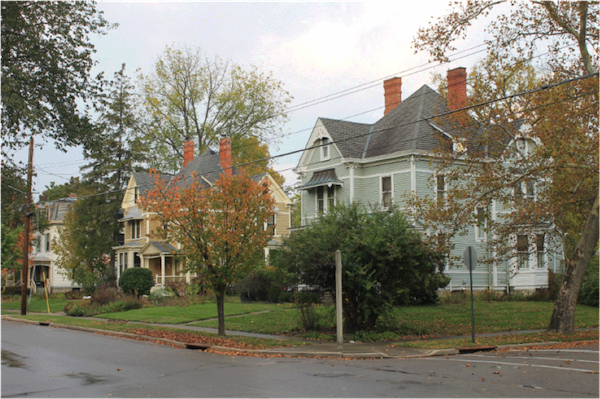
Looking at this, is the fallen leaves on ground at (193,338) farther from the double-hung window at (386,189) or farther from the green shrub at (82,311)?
the double-hung window at (386,189)

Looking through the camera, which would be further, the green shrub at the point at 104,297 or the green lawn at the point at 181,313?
the green shrub at the point at 104,297

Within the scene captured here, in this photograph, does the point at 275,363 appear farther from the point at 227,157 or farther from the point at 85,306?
the point at 227,157

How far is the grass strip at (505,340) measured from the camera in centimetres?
1618

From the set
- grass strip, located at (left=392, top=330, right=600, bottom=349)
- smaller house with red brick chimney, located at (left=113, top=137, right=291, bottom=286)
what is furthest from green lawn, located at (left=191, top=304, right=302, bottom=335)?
smaller house with red brick chimney, located at (left=113, top=137, right=291, bottom=286)

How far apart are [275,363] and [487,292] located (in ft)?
68.0

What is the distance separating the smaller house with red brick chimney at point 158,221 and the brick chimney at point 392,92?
38.1 ft

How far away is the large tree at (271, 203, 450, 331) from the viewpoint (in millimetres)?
17688

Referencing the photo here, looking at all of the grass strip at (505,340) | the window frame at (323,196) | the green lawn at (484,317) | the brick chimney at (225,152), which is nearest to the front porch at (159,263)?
the brick chimney at (225,152)

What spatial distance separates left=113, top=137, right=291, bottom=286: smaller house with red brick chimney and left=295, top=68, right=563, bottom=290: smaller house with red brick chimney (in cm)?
987

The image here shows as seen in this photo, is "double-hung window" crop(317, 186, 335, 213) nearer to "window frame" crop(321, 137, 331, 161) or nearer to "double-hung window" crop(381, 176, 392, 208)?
"window frame" crop(321, 137, 331, 161)

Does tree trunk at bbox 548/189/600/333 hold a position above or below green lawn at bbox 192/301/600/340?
above

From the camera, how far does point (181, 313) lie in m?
27.0

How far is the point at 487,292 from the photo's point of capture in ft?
102

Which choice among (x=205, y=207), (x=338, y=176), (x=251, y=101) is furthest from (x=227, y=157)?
(x=205, y=207)
